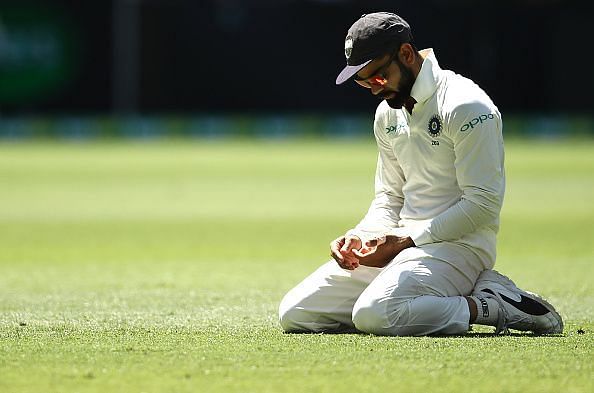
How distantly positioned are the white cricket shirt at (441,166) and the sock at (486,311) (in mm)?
208

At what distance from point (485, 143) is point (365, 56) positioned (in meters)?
0.58

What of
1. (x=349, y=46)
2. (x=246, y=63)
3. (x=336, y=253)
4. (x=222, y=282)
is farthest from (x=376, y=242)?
(x=246, y=63)

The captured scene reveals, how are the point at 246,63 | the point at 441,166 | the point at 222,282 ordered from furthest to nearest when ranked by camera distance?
the point at 246,63
the point at 222,282
the point at 441,166

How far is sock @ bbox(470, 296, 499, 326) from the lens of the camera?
15.0ft

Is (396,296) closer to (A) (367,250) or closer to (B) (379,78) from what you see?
(A) (367,250)

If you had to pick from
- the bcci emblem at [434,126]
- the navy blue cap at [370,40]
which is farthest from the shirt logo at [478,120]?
the navy blue cap at [370,40]

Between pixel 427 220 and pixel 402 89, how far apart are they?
539 millimetres

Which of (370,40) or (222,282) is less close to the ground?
(370,40)

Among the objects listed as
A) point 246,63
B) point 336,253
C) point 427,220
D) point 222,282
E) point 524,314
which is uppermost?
point 427,220

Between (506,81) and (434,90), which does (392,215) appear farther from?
(506,81)

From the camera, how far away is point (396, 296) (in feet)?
14.8

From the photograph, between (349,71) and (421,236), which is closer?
(349,71)

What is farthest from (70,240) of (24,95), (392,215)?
(24,95)

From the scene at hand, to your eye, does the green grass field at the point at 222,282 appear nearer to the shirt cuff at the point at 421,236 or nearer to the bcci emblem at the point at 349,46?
the shirt cuff at the point at 421,236
